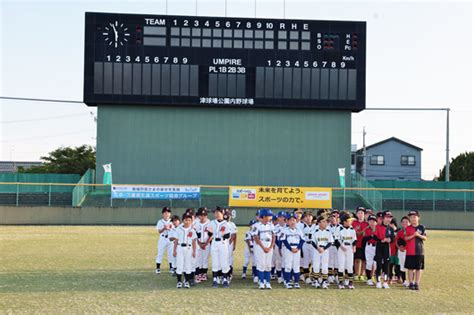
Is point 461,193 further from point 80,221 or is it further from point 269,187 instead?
point 80,221

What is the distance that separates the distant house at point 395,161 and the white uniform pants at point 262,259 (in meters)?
56.6

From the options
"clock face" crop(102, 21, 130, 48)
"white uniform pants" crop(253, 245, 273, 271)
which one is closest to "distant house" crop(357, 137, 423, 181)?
"clock face" crop(102, 21, 130, 48)

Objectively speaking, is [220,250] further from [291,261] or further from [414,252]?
[414,252]

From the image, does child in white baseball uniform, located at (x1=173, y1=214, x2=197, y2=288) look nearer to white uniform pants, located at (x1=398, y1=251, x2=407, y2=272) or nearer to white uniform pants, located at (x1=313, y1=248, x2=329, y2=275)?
white uniform pants, located at (x1=313, y1=248, x2=329, y2=275)

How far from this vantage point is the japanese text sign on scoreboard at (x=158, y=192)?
1224 inches

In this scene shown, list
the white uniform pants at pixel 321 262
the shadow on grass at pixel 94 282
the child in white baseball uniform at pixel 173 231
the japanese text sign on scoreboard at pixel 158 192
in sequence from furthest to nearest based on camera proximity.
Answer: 1. the japanese text sign on scoreboard at pixel 158 192
2. the child in white baseball uniform at pixel 173 231
3. the white uniform pants at pixel 321 262
4. the shadow on grass at pixel 94 282

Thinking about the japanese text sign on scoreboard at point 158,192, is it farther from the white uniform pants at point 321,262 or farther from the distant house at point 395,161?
the distant house at point 395,161

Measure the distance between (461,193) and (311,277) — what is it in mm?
24557

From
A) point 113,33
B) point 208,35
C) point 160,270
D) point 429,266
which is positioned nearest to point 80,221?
point 113,33

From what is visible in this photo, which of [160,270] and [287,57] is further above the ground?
[287,57]

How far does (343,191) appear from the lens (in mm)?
32938

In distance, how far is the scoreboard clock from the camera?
2994 cm

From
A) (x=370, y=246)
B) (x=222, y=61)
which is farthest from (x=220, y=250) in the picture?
(x=222, y=61)

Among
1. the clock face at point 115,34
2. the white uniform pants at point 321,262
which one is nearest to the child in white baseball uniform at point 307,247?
the white uniform pants at point 321,262
